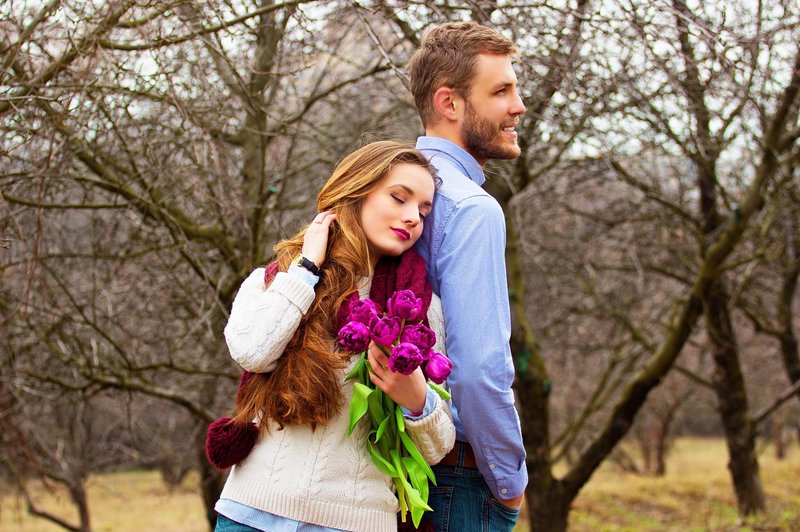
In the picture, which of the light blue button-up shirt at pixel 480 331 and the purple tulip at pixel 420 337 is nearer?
the purple tulip at pixel 420 337

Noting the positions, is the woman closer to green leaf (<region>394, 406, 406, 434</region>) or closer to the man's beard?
green leaf (<region>394, 406, 406, 434</region>)

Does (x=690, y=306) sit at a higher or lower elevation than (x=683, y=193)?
lower

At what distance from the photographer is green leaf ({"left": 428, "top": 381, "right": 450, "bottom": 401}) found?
1.98 meters

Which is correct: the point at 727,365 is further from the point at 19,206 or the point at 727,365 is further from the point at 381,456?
the point at 381,456

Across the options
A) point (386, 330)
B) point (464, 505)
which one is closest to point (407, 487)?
point (464, 505)

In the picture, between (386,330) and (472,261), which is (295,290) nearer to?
(386,330)

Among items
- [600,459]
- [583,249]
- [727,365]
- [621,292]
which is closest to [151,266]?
[600,459]

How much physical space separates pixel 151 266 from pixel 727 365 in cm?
577

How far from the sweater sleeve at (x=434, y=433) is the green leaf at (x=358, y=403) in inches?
4.0

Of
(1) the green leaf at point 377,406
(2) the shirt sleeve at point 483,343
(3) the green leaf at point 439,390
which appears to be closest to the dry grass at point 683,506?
(2) the shirt sleeve at point 483,343

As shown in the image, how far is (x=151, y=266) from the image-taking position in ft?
16.0

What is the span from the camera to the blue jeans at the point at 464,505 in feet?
6.82

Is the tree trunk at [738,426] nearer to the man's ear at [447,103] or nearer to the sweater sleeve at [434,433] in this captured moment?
the man's ear at [447,103]

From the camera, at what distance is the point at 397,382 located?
184 cm
